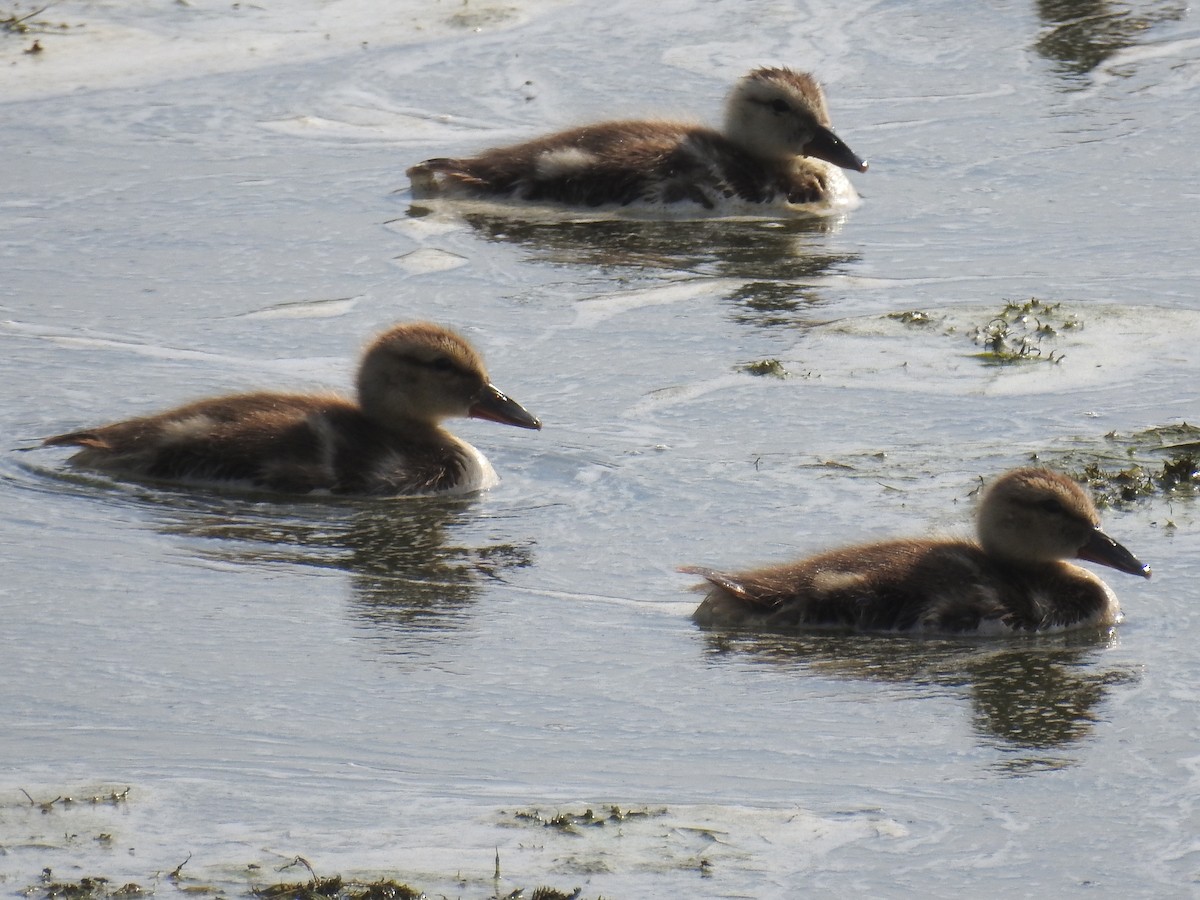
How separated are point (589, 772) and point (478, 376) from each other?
2641 mm

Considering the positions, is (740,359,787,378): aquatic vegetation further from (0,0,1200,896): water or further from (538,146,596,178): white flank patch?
(538,146,596,178): white flank patch

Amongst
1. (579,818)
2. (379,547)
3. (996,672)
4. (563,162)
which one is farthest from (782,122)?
(579,818)

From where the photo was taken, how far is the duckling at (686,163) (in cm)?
1070

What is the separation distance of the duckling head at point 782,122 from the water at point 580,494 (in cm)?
35

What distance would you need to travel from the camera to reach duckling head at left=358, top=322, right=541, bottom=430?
281 inches

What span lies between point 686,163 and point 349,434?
4.07 metres

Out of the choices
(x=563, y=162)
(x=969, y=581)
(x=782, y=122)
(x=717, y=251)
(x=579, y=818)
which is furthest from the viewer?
(x=782, y=122)

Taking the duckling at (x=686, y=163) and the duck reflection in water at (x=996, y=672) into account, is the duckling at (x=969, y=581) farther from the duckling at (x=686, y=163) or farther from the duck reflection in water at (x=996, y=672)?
the duckling at (x=686, y=163)

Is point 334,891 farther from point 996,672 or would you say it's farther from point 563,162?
point 563,162

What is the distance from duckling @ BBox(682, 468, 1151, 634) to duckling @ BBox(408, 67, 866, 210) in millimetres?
4946

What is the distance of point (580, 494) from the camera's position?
6.72m

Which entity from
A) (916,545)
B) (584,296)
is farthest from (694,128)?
(916,545)

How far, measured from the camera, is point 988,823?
177 inches

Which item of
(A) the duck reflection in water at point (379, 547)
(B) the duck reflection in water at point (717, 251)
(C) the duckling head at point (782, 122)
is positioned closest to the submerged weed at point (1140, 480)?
(A) the duck reflection in water at point (379, 547)
